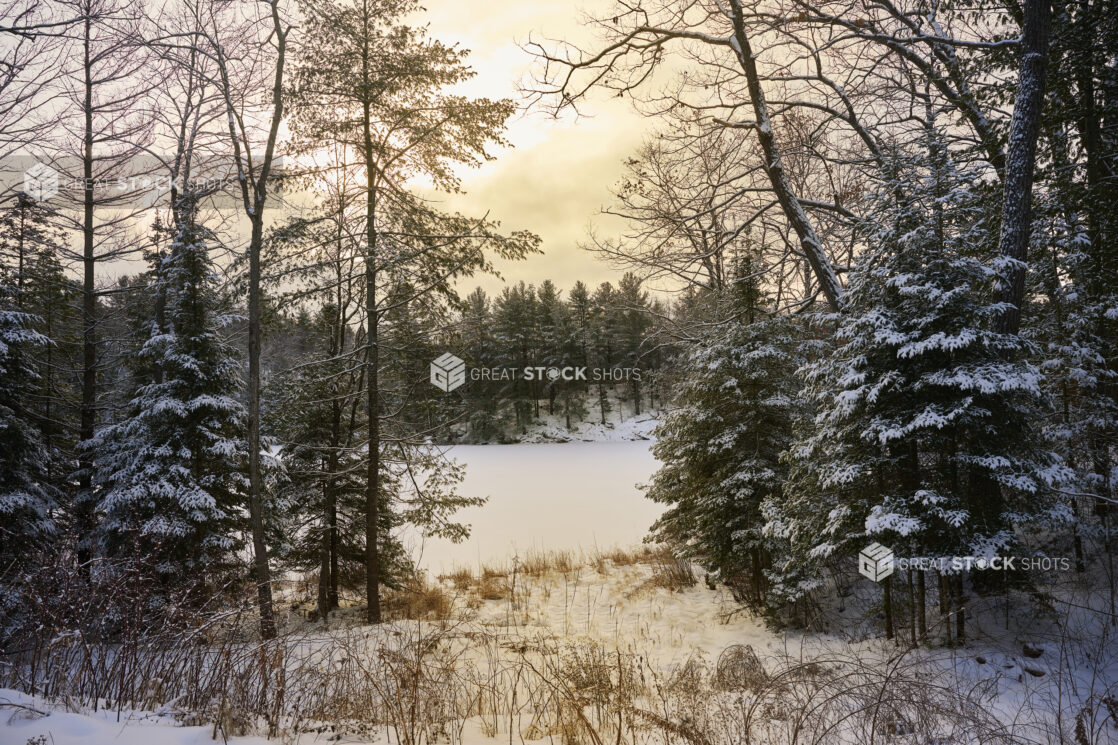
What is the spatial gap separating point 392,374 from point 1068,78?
1287 centimetres

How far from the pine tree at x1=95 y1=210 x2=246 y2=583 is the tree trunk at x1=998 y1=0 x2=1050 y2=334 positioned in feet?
39.3

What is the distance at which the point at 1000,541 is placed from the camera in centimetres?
565

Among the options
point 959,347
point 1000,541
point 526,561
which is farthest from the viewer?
point 526,561

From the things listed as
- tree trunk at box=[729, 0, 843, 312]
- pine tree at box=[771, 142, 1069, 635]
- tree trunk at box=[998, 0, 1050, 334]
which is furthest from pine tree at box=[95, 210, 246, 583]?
tree trunk at box=[998, 0, 1050, 334]

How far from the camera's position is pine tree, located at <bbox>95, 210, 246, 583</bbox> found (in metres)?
8.93

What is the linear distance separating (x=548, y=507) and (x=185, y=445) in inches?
560

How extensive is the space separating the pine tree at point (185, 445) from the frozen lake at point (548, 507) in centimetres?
512

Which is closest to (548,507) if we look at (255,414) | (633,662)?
(255,414)

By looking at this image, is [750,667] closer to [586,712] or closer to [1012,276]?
[586,712]

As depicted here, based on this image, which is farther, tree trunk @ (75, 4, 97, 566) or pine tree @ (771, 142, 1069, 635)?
tree trunk @ (75, 4, 97, 566)

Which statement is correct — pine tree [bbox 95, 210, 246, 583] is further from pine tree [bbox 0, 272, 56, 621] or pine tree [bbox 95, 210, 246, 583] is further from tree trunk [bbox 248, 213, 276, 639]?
tree trunk [bbox 248, 213, 276, 639]

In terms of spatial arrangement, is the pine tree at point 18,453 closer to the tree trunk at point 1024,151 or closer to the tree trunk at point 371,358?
the tree trunk at point 371,358

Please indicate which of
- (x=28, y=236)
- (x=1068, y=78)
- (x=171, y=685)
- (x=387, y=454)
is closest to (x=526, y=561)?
(x=387, y=454)

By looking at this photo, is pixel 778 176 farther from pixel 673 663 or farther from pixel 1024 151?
pixel 673 663
